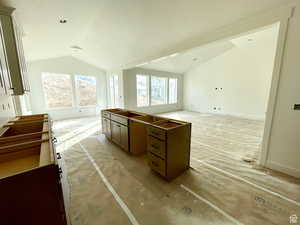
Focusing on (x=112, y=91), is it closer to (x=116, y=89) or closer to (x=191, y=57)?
(x=116, y=89)

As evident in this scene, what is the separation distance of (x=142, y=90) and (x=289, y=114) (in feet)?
18.4

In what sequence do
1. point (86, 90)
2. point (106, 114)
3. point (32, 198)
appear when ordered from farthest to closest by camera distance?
1. point (86, 90)
2. point (106, 114)
3. point (32, 198)

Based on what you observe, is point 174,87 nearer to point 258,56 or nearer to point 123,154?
point 258,56

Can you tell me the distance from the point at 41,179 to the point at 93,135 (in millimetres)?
3338

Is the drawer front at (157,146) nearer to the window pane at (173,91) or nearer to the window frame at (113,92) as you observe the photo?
the window frame at (113,92)

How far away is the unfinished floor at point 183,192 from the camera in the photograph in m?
1.38

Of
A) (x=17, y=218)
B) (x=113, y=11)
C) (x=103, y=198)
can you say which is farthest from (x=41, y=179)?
(x=113, y=11)

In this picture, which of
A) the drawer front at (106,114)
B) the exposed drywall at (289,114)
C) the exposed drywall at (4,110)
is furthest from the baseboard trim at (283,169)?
the exposed drywall at (4,110)

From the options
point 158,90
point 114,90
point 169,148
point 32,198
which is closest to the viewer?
point 32,198

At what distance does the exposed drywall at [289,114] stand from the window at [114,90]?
19.2 ft

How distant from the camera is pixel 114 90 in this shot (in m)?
6.79

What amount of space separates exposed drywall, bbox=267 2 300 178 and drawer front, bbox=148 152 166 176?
188 centimetres

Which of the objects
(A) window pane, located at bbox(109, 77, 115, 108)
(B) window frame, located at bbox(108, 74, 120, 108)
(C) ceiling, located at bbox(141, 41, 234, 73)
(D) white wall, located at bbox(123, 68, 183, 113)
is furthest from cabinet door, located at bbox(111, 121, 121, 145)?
(A) window pane, located at bbox(109, 77, 115, 108)

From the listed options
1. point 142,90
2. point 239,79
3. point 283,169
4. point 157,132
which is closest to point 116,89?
point 142,90
